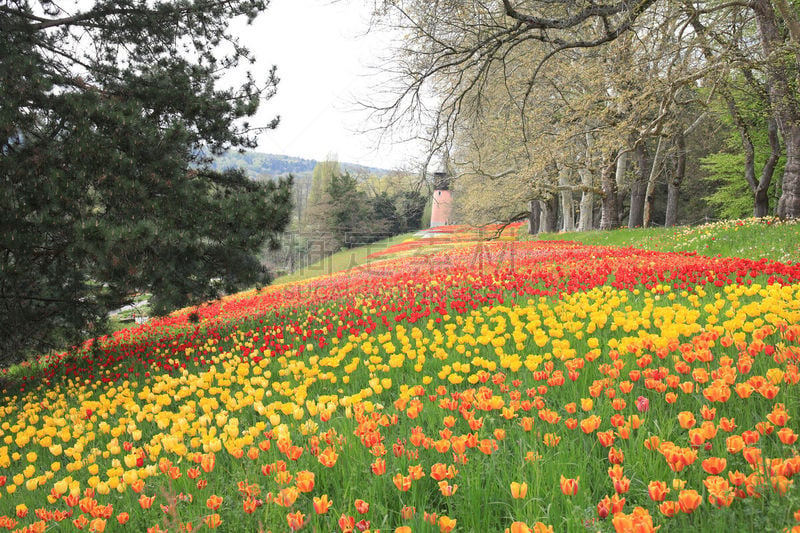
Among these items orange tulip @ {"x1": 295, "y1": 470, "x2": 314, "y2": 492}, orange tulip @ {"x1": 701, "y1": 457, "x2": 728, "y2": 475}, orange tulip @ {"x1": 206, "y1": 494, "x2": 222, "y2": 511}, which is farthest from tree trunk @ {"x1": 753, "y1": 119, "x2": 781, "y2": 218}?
orange tulip @ {"x1": 206, "y1": 494, "x2": 222, "y2": 511}

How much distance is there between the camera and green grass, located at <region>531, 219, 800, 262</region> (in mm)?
8529

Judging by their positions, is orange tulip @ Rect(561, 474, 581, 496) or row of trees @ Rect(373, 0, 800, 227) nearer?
orange tulip @ Rect(561, 474, 581, 496)

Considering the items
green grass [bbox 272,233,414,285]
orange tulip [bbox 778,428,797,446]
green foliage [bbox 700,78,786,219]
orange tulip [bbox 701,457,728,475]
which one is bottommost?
green grass [bbox 272,233,414,285]

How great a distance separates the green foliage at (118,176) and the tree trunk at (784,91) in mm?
9699

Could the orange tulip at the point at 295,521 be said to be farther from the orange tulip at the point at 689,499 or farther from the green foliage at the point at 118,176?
the green foliage at the point at 118,176

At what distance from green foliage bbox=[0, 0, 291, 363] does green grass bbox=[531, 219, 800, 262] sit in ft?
28.9

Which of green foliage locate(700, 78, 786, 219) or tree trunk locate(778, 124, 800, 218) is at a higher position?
green foliage locate(700, 78, 786, 219)

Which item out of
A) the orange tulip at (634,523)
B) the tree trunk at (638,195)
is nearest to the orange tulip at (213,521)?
the orange tulip at (634,523)

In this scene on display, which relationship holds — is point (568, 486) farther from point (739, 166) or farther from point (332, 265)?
point (332, 265)

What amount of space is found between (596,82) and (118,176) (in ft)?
35.1

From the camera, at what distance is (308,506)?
2039 mm

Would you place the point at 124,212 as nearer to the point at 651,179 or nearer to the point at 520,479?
the point at 520,479

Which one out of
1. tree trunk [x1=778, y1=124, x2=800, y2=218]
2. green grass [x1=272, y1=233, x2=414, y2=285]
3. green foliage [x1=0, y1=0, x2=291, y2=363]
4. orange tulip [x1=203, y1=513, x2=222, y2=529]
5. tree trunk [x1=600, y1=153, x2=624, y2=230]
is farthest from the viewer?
green grass [x1=272, y1=233, x2=414, y2=285]

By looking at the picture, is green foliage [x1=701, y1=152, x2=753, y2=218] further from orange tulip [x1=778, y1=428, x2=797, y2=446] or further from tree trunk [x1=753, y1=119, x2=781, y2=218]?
orange tulip [x1=778, y1=428, x2=797, y2=446]
